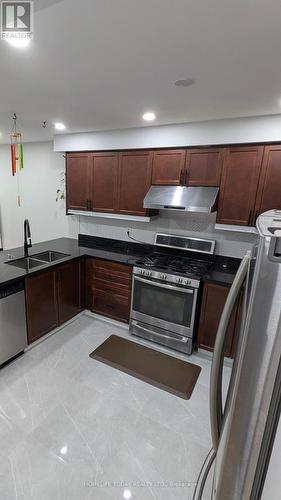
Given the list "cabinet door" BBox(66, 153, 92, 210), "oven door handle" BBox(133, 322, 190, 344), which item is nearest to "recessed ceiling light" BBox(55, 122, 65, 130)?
"cabinet door" BBox(66, 153, 92, 210)

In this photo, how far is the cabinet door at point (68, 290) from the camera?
9.70 feet

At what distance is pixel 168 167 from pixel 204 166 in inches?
16.2

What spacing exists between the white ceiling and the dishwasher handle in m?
1.63

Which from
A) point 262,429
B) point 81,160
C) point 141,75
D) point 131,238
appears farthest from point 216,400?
point 81,160

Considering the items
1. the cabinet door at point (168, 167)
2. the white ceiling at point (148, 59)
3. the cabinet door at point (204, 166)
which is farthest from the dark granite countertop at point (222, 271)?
the white ceiling at point (148, 59)

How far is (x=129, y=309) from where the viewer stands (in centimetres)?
310

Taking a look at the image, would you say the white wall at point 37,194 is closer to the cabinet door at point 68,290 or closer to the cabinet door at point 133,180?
the cabinet door at point 68,290

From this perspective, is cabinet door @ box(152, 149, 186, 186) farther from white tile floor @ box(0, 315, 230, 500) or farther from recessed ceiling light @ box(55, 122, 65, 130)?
white tile floor @ box(0, 315, 230, 500)

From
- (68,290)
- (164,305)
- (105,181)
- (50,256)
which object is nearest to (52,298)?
(68,290)

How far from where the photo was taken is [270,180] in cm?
240

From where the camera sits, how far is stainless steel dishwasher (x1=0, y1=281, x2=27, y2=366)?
7.55 ft

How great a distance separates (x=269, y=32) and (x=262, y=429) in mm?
1539

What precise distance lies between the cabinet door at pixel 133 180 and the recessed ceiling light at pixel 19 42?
69.9 inches

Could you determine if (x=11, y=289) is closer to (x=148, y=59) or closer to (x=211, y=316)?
(x=211, y=316)
